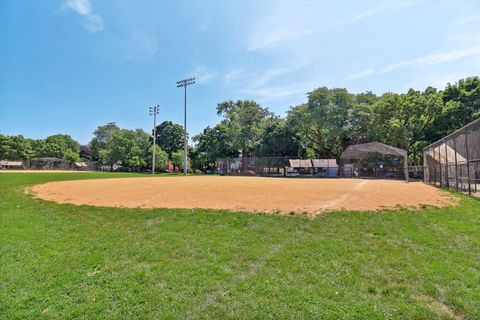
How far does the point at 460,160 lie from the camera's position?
13.1m

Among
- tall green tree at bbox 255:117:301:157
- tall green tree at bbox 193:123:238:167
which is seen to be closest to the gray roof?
tall green tree at bbox 255:117:301:157

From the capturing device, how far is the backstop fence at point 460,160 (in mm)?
11547

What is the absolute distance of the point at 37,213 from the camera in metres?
8.06

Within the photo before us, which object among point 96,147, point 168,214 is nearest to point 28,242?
point 168,214

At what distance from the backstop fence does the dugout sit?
1016cm

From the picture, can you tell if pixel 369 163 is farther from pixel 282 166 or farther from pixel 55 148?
pixel 55 148

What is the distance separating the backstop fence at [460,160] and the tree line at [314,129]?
13.4 meters

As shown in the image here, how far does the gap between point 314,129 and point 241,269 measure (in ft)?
120

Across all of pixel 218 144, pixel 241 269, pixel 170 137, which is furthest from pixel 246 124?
pixel 241 269

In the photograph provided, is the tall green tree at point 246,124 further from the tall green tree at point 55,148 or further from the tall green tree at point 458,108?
the tall green tree at point 55,148

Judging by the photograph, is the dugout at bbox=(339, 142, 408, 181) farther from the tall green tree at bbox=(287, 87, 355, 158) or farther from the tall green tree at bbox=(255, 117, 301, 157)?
the tall green tree at bbox=(255, 117, 301, 157)

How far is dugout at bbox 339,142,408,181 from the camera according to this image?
2814 centimetres

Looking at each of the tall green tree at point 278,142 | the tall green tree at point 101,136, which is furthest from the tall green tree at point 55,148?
the tall green tree at point 278,142

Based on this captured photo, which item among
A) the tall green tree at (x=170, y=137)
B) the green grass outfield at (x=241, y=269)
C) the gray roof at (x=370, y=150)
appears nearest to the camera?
the green grass outfield at (x=241, y=269)
